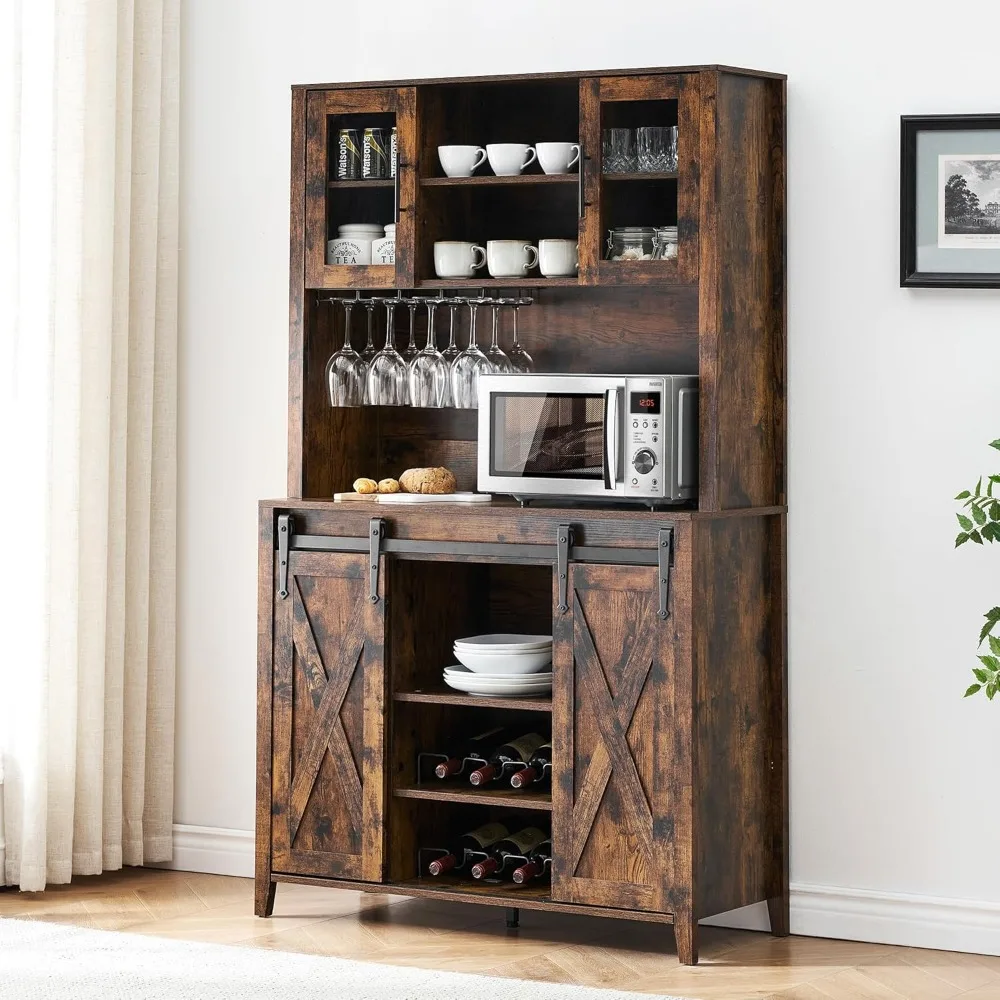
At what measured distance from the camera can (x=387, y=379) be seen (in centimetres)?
404

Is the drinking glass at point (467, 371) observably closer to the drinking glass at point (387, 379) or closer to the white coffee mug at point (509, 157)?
the drinking glass at point (387, 379)

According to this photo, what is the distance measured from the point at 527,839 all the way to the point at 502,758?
0.20 meters

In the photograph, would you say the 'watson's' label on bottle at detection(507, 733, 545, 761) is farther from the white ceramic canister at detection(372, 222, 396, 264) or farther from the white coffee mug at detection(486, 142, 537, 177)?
the white coffee mug at detection(486, 142, 537, 177)

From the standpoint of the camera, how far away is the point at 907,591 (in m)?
3.85

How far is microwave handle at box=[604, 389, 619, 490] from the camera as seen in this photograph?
145 inches

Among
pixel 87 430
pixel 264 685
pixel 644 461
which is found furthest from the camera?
pixel 87 430

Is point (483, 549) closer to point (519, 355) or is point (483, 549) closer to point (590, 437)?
point (590, 437)

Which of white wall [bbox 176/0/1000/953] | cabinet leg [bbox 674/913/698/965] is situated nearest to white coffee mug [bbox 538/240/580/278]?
white wall [bbox 176/0/1000/953]

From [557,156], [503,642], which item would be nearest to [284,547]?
[503,642]

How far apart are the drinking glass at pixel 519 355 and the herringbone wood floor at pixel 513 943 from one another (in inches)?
52.3

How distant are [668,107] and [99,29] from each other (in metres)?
1.48

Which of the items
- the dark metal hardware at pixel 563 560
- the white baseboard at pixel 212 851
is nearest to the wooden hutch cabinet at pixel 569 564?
the dark metal hardware at pixel 563 560

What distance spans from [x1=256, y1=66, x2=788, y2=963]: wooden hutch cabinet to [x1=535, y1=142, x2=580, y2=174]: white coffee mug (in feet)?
0.13

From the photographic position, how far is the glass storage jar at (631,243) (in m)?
3.76
